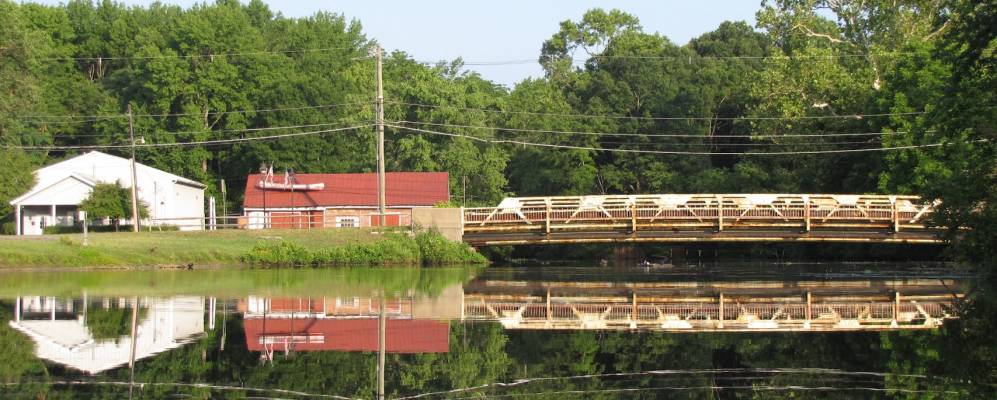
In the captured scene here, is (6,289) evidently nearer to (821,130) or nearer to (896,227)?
(896,227)

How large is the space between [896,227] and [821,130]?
1810cm

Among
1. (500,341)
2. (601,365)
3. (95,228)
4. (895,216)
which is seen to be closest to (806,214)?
(895,216)

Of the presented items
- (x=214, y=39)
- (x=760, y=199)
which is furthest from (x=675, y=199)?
(x=214, y=39)

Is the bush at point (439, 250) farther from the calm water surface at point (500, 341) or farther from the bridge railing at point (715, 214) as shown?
the calm water surface at point (500, 341)

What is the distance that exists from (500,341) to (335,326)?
360 centimetres

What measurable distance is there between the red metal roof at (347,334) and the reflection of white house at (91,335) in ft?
3.81

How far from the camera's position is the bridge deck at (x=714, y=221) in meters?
43.7

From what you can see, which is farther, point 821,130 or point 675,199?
point 821,130

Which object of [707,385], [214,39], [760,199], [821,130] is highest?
[214,39]

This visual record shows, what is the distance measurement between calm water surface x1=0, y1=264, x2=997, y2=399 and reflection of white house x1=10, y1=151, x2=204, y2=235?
111 ft

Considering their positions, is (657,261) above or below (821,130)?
below

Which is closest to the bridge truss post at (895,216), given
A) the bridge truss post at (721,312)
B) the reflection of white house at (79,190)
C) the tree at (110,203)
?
the bridge truss post at (721,312)

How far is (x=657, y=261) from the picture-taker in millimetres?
57094

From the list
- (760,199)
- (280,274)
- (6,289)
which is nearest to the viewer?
(6,289)
